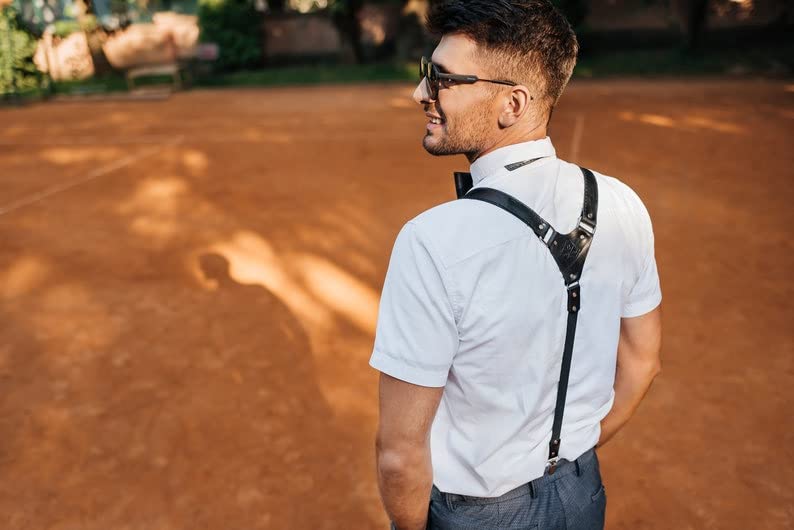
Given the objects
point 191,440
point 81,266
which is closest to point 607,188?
point 191,440

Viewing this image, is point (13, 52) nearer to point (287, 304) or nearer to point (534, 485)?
point (287, 304)

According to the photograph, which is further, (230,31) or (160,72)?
(230,31)

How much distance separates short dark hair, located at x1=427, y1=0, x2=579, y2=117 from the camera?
5.32 feet

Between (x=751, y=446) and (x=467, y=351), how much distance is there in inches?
120

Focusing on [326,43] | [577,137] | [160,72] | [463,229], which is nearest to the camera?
[463,229]

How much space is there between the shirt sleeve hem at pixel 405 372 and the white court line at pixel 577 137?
341 inches

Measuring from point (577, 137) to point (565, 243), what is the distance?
1037 centimetres

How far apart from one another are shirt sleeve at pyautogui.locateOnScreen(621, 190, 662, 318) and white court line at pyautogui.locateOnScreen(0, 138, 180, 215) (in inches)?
349

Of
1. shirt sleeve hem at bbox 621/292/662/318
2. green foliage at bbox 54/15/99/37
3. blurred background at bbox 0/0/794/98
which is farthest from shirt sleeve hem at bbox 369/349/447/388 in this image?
green foliage at bbox 54/15/99/37


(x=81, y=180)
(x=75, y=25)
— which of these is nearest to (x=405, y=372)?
(x=81, y=180)

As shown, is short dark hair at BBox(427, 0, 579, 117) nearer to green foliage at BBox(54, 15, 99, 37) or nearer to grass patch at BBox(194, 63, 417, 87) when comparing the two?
grass patch at BBox(194, 63, 417, 87)

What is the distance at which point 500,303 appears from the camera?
1.53m

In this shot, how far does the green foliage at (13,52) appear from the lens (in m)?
19.1

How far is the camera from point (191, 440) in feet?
13.4
